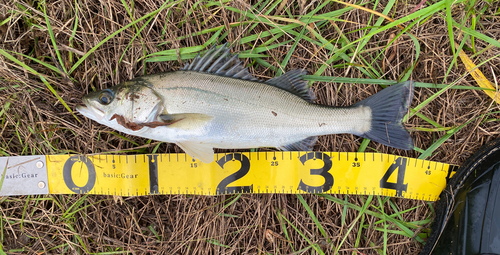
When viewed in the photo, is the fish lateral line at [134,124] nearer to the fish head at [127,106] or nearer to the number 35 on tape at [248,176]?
the fish head at [127,106]

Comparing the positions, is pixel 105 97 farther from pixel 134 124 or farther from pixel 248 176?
pixel 248 176

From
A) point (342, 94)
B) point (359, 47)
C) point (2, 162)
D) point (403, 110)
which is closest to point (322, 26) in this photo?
point (359, 47)

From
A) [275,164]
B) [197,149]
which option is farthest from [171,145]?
[275,164]

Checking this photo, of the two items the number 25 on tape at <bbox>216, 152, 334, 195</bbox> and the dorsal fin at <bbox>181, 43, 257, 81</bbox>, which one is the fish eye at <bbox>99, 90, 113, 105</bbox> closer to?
the dorsal fin at <bbox>181, 43, 257, 81</bbox>

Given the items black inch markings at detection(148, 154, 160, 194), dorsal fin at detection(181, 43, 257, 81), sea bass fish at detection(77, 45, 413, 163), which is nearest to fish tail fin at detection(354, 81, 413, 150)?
sea bass fish at detection(77, 45, 413, 163)

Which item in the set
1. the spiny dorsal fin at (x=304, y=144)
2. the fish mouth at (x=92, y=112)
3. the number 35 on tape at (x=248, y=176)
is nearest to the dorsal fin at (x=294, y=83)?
the spiny dorsal fin at (x=304, y=144)

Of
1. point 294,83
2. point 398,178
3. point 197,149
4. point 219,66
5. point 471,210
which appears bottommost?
point 471,210

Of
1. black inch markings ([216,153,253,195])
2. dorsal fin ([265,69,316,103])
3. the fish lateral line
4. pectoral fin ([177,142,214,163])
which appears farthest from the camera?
black inch markings ([216,153,253,195])
